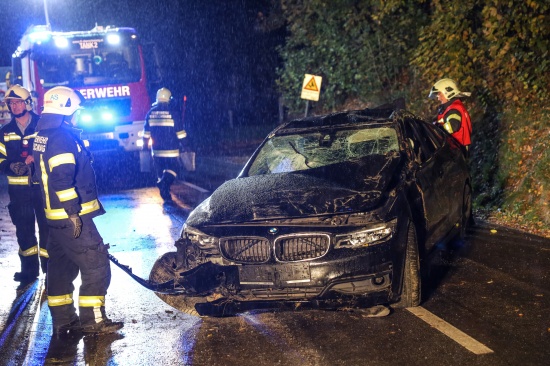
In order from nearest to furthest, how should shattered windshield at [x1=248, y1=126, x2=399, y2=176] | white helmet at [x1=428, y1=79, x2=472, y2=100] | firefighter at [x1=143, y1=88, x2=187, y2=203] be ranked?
shattered windshield at [x1=248, y1=126, x2=399, y2=176] → white helmet at [x1=428, y1=79, x2=472, y2=100] → firefighter at [x1=143, y1=88, x2=187, y2=203]

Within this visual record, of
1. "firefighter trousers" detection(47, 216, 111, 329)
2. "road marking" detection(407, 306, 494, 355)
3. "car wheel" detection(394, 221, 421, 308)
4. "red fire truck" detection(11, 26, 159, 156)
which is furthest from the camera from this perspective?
"red fire truck" detection(11, 26, 159, 156)

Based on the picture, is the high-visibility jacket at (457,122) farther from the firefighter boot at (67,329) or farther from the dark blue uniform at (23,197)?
the firefighter boot at (67,329)

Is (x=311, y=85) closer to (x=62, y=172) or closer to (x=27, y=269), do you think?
(x=27, y=269)

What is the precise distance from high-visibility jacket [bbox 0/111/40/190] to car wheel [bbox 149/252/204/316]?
251 centimetres

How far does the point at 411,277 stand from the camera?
5.82 m

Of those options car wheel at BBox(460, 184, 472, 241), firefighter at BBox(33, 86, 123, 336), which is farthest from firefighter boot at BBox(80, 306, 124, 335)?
car wheel at BBox(460, 184, 472, 241)

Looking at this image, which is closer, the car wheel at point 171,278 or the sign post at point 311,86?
the car wheel at point 171,278

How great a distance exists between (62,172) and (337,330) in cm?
249

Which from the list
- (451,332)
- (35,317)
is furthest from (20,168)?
(451,332)

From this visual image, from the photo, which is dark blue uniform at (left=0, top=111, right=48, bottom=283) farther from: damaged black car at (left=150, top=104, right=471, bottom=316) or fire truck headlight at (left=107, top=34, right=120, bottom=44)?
fire truck headlight at (left=107, top=34, right=120, bottom=44)

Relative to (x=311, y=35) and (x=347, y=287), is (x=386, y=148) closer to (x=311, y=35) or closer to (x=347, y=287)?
(x=347, y=287)

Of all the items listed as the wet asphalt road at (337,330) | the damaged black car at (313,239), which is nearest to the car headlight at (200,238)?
the damaged black car at (313,239)

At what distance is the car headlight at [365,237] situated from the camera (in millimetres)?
5434

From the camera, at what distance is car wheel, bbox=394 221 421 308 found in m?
5.80
